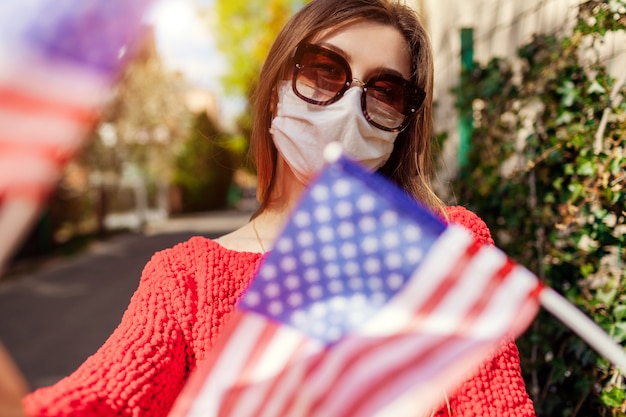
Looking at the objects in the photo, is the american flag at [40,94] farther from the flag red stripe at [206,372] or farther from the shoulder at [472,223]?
the shoulder at [472,223]

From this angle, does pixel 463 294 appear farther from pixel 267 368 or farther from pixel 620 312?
pixel 620 312

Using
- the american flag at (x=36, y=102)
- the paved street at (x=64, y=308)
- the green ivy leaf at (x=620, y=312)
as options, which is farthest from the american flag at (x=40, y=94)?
the paved street at (x=64, y=308)

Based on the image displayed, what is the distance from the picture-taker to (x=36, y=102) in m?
1.11

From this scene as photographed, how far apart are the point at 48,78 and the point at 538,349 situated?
2067 mm

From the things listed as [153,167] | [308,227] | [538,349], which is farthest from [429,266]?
[153,167]

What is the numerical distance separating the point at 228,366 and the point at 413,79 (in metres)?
0.94

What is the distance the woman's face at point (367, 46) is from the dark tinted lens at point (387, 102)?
0.10 feet

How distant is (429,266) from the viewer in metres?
1.06

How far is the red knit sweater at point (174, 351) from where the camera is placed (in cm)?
128

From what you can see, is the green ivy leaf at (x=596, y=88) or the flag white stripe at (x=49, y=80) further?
the green ivy leaf at (x=596, y=88)

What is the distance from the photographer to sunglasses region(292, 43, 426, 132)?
1559mm

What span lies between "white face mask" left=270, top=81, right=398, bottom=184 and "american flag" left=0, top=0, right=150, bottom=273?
17.0 inches

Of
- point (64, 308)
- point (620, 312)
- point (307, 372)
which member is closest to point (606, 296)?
point (620, 312)

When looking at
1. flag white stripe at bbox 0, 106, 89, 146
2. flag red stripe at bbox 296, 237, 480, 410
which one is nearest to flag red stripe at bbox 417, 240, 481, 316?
flag red stripe at bbox 296, 237, 480, 410
